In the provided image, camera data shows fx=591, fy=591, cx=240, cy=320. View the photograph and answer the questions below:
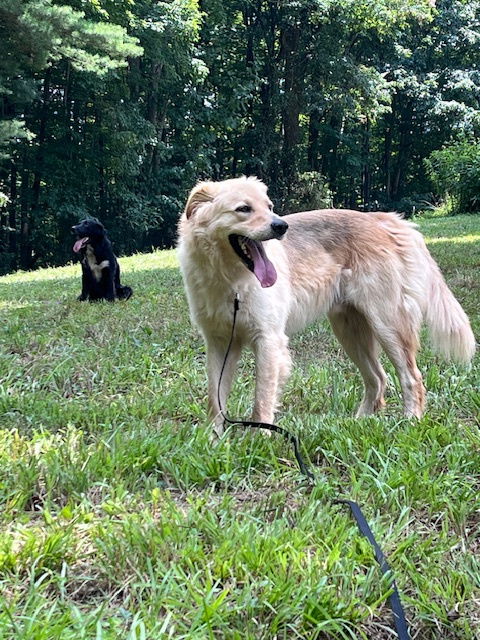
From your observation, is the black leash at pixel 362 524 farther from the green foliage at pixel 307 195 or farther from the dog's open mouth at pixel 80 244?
the green foliage at pixel 307 195

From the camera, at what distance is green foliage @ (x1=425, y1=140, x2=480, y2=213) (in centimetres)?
1866

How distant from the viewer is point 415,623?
159 centimetres

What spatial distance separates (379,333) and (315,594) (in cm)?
228

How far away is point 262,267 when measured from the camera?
308cm

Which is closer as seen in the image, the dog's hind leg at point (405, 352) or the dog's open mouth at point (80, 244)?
the dog's hind leg at point (405, 352)

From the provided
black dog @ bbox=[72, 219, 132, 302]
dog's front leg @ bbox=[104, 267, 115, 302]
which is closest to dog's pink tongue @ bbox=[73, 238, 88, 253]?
black dog @ bbox=[72, 219, 132, 302]

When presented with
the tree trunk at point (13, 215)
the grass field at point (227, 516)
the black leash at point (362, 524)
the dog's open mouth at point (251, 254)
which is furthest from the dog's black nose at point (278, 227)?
the tree trunk at point (13, 215)

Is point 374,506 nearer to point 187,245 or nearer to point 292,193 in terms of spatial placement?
point 187,245

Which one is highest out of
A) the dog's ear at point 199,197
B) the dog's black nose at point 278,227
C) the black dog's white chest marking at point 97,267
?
the dog's ear at point 199,197

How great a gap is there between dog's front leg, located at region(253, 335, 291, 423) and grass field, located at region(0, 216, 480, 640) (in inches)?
7.2

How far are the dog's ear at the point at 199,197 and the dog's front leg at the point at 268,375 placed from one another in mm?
818

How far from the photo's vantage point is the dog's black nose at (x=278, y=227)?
2928 millimetres

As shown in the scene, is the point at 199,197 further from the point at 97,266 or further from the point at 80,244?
the point at 80,244

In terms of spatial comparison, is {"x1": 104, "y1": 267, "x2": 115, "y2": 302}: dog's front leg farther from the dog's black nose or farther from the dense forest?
the dense forest
